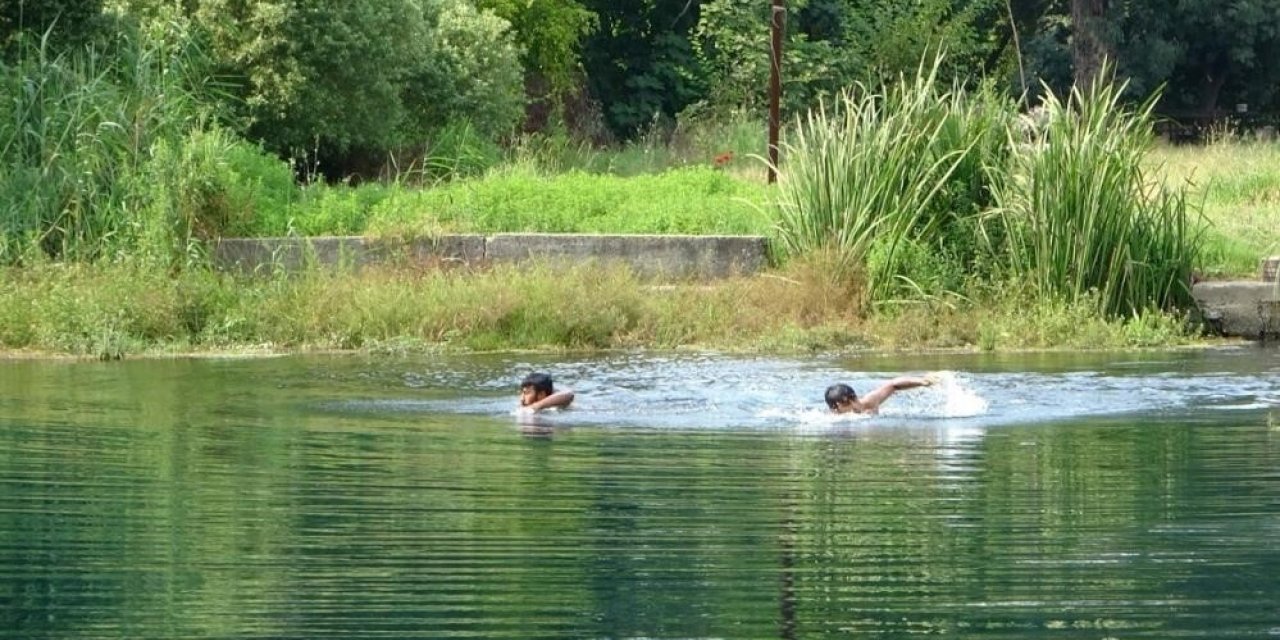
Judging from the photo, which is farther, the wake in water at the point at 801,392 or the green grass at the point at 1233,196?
the green grass at the point at 1233,196

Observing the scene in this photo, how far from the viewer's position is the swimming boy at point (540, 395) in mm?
15023

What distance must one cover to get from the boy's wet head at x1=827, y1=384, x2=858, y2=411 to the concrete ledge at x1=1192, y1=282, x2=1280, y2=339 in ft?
24.3

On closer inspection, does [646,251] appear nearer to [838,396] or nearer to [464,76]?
[838,396]

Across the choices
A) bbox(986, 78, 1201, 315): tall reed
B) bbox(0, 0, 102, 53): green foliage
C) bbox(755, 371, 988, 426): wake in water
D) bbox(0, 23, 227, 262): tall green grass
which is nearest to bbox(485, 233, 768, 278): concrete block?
bbox(986, 78, 1201, 315): tall reed

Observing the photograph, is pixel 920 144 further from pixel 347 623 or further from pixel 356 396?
pixel 347 623

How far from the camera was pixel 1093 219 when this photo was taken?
2077 cm

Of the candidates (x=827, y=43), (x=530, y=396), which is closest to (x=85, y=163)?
(x=530, y=396)

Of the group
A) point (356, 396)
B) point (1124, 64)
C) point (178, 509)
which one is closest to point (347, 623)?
point (178, 509)

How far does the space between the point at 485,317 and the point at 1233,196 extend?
10733 mm

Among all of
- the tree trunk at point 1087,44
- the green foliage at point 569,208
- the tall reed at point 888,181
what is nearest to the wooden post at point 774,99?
the green foliage at point 569,208

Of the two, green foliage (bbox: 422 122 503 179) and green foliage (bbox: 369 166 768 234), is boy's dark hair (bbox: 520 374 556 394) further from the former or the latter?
green foliage (bbox: 422 122 503 179)

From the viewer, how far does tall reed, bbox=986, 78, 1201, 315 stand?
68.3 ft

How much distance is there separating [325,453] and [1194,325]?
10.9 metres

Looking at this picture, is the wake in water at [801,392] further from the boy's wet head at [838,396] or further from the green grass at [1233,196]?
the green grass at [1233,196]
